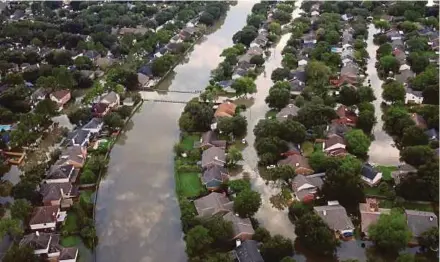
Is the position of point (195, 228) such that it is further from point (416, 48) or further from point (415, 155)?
point (416, 48)

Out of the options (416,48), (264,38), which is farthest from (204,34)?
(416,48)

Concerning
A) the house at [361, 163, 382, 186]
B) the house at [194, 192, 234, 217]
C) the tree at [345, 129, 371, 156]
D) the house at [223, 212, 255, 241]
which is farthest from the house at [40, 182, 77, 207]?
the tree at [345, 129, 371, 156]

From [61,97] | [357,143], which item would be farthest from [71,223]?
[357,143]

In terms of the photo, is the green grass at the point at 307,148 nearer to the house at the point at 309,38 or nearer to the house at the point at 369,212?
the house at the point at 369,212

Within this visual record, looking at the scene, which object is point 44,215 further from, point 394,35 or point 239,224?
point 394,35

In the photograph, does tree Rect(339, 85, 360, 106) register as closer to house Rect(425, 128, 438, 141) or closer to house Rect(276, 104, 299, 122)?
house Rect(276, 104, 299, 122)
